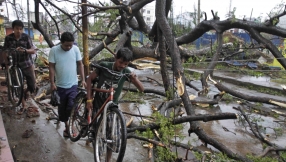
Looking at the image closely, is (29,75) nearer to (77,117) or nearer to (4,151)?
(77,117)

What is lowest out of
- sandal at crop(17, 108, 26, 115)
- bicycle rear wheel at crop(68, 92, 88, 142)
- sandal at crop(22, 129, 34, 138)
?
sandal at crop(22, 129, 34, 138)

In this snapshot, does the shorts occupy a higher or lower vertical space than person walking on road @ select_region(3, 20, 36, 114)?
lower

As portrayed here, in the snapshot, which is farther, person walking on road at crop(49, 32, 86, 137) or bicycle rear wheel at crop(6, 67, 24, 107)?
bicycle rear wheel at crop(6, 67, 24, 107)

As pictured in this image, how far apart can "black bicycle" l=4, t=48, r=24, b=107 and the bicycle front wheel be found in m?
2.66

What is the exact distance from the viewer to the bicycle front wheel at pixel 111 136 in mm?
2483

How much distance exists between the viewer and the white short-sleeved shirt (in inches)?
135

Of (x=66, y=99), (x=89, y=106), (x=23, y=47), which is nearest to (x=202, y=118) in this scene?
Result: (x=89, y=106)

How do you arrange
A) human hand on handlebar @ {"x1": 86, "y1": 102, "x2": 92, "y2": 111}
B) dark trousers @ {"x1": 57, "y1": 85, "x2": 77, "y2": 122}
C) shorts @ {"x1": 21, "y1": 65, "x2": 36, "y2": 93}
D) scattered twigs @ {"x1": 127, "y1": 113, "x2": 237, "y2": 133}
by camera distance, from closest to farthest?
1. human hand on handlebar @ {"x1": 86, "y1": 102, "x2": 92, "y2": 111}
2. scattered twigs @ {"x1": 127, "y1": 113, "x2": 237, "y2": 133}
3. dark trousers @ {"x1": 57, "y1": 85, "x2": 77, "y2": 122}
4. shorts @ {"x1": 21, "y1": 65, "x2": 36, "y2": 93}

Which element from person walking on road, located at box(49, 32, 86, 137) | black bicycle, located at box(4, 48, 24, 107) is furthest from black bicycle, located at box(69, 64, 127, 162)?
black bicycle, located at box(4, 48, 24, 107)

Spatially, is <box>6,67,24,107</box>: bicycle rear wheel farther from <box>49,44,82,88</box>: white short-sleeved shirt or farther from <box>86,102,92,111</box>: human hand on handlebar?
<box>86,102,92,111</box>: human hand on handlebar

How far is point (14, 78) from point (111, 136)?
3343 mm

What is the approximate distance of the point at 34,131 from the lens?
4.08m

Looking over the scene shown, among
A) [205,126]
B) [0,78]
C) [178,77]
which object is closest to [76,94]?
[178,77]

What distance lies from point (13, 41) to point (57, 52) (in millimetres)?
1674
